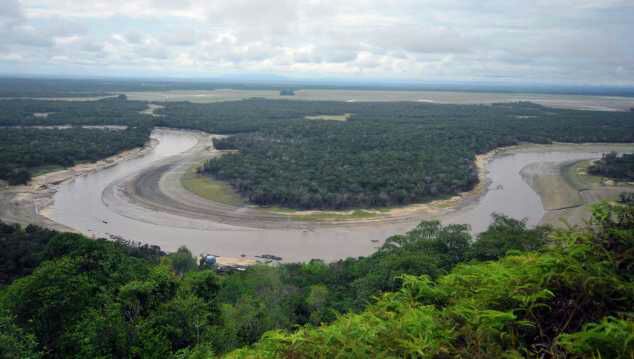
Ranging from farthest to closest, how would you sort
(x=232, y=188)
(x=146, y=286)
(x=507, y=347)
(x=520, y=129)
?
(x=520, y=129) < (x=232, y=188) < (x=146, y=286) < (x=507, y=347)

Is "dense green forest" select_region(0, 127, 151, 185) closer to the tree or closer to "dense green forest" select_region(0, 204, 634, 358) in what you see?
"dense green forest" select_region(0, 204, 634, 358)

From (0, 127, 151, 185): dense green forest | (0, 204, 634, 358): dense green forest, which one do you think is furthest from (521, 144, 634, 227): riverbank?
(0, 127, 151, 185): dense green forest

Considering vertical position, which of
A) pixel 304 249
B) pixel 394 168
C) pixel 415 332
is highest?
pixel 415 332

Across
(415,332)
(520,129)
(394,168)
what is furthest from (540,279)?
(520,129)

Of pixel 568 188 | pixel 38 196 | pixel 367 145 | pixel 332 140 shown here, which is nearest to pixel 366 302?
pixel 38 196

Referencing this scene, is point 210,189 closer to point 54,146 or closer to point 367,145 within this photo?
point 367,145

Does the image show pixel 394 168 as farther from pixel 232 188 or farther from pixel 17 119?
pixel 17 119
